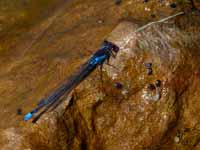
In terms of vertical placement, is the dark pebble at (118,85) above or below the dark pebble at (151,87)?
above

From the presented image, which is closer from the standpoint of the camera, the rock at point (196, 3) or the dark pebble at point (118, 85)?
the dark pebble at point (118, 85)

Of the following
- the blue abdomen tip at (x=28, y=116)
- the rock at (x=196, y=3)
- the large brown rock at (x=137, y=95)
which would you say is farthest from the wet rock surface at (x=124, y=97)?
the rock at (x=196, y=3)

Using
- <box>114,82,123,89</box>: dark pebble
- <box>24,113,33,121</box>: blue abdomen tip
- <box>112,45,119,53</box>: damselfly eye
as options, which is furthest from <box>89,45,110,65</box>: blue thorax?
<box>24,113,33,121</box>: blue abdomen tip

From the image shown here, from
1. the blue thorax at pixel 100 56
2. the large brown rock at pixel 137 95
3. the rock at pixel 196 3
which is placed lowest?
the large brown rock at pixel 137 95

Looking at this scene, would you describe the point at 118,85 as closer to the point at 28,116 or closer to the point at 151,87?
the point at 151,87

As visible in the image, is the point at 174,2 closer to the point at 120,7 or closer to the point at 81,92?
the point at 120,7

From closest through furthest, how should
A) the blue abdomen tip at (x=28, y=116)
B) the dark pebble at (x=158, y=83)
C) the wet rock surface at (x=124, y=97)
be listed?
the blue abdomen tip at (x=28, y=116)
the wet rock surface at (x=124, y=97)
the dark pebble at (x=158, y=83)

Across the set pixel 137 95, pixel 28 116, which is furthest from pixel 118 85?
pixel 28 116

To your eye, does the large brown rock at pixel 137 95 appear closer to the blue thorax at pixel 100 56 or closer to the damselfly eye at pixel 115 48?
the damselfly eye at pixel 115 48
